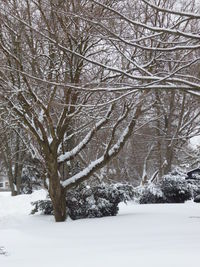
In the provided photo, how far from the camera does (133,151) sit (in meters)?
23.8

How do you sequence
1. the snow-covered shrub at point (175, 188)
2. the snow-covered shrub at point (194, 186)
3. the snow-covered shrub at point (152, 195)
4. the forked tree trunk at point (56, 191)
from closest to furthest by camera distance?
the forked tree trunk at point (56, 191) → the snow-covered shrub at point (175, 188) → the snow-covered shrub at point (152, 195) → the snow-covered shrub at point (194, 186)

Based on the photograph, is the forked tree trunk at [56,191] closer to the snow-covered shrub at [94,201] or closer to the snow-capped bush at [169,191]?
the snow-covered shrub at [94,201]

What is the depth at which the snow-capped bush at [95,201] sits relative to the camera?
11.5 metres

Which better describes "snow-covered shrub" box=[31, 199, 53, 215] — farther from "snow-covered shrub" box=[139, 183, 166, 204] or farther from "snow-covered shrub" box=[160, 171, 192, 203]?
"snow-covered shrub" box=[160, 171, 192, 203]

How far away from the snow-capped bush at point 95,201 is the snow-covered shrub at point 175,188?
4.12m

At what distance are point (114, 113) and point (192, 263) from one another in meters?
7.39

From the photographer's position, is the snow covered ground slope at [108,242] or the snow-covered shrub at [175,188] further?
the snow-covered shrub at [175,188]

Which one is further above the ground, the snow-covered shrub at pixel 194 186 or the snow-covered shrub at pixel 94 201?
the snow-covered shrub at pixel 194 186

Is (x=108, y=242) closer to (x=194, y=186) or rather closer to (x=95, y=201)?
(x=95, y=201)

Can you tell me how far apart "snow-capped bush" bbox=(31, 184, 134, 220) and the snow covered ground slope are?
714 mm

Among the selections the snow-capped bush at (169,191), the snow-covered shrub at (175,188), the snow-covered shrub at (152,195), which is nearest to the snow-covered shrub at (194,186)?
the snow-capped bush at (169,191)

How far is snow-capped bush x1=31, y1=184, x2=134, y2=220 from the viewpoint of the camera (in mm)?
11500

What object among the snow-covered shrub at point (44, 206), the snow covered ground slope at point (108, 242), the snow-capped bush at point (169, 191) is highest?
the snow-capped bush at point (169, 191)

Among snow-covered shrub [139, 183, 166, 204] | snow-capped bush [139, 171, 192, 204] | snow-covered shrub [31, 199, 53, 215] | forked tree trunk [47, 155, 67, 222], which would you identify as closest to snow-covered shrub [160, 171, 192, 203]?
snow-capped bush [139, 171, 192, 204]
